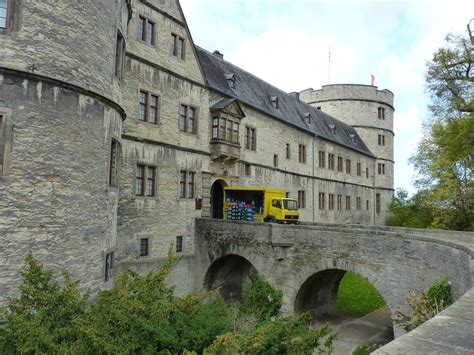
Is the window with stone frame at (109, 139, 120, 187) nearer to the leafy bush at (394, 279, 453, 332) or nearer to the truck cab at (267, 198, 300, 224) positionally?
the leafy bush at (394, 279, 453, 332)

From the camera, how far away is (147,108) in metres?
17.2

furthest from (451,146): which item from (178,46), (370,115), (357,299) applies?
(370,115)

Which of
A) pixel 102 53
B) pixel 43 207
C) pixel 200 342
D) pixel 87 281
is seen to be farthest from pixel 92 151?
pixel 200 342

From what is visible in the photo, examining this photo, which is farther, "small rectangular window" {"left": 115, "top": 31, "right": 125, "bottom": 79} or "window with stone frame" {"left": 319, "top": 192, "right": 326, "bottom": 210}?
"window with stone frame" {"left": 319, "top": 192, "right": 326, "bottom": 210}

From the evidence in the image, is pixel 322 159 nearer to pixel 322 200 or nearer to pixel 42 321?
pixel 322 200

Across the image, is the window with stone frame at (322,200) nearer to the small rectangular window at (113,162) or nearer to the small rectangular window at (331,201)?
the small rectangular window at (331,201)

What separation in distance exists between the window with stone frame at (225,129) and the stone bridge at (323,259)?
15.8 ft

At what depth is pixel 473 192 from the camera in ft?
78.7

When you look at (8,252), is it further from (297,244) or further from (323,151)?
(323,151)

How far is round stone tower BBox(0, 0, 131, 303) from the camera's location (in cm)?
887

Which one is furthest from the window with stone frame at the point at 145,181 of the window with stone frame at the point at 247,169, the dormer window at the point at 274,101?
the dormer window at the point at 274,101

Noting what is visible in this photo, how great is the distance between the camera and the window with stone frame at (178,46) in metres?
18.7

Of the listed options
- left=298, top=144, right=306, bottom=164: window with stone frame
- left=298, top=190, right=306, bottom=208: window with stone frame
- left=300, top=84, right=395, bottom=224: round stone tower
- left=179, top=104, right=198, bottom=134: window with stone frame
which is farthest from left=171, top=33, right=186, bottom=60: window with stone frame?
left=300, top=84, right=395, bottom=224: round stone tower

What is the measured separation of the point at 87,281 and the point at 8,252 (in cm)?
230
